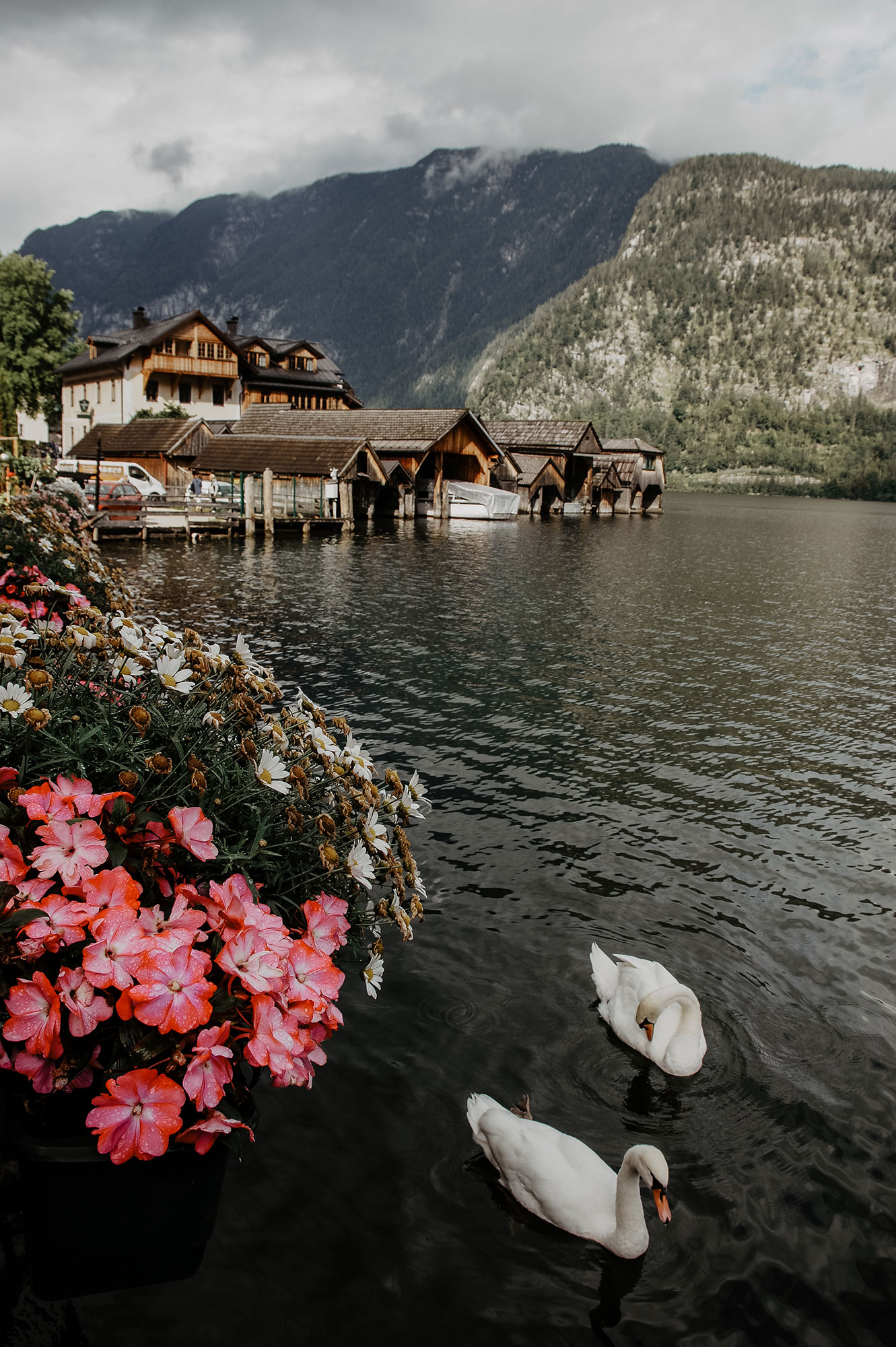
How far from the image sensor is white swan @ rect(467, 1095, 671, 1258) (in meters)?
4.11

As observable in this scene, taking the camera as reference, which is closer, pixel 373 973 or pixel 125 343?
pixel 373 973

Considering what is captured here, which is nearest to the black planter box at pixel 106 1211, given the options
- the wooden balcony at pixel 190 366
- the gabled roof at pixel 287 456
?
the gabled roof at pixel 287 456

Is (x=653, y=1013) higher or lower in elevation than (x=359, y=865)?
lower

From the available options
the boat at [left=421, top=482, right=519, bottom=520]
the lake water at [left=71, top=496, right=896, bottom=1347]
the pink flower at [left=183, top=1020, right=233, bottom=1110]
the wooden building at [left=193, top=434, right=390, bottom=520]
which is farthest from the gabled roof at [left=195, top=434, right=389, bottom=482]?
the pink flower at [left=183, top=1020, right=233, bottom=1110]

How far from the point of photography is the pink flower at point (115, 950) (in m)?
2.57

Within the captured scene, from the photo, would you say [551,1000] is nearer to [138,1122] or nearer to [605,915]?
[605,915]

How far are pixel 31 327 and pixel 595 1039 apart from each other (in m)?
75.6

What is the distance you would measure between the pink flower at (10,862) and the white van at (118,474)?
4260 cm

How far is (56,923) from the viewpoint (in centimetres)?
263

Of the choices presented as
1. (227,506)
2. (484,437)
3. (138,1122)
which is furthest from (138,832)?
(484,437)

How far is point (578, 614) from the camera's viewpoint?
2242 cm

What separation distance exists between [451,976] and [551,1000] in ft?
2.39

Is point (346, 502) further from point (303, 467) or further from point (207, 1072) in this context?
point (207, 1072)

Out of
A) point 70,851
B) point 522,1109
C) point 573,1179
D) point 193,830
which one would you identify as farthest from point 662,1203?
point 70,851
